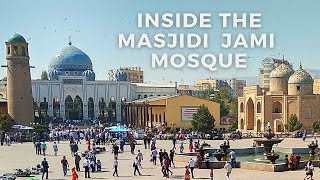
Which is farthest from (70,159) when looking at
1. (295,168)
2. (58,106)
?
(58,106)

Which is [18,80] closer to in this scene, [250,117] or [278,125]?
[250,117]

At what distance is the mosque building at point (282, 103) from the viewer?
56875 mm

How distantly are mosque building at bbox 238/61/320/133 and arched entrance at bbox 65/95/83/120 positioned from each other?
79.2 feet

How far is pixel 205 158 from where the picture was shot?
76.7 ft

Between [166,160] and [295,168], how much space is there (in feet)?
19.4

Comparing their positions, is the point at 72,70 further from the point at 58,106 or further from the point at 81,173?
the point at 81,173

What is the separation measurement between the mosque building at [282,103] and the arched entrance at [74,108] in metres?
24.1

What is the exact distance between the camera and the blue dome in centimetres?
8058

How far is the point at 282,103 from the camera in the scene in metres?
57.9

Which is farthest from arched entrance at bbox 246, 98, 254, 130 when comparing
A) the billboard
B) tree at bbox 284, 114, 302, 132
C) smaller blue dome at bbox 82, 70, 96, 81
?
smaller blue dome at bbox 82, 70, 96, 81

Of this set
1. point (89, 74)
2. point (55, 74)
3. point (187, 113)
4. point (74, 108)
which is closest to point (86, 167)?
point (187, 113)

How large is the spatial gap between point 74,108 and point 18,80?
2146 centimetres

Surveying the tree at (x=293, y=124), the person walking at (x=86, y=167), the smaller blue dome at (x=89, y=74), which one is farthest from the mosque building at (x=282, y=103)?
the person walking at (x=86, y=167)

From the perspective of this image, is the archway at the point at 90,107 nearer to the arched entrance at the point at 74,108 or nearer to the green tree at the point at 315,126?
the arched entrance at the point at 74,108
